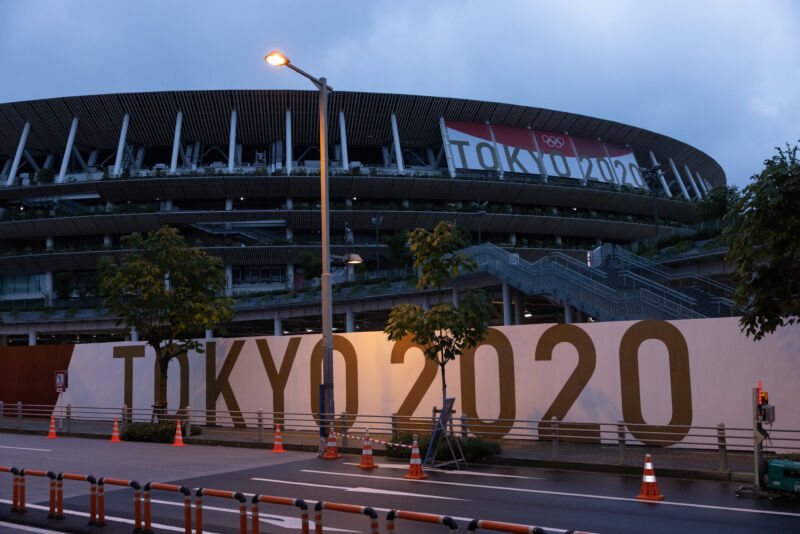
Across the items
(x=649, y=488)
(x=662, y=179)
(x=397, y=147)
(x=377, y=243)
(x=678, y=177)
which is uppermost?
(x=397, y=147)

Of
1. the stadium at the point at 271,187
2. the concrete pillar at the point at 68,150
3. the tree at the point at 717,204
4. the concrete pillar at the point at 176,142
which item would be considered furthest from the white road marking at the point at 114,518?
the concrete pillar at the point at 68,150

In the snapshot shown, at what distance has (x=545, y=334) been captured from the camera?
21516mm

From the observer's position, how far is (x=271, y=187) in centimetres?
7475

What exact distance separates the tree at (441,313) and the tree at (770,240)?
6.94 metres

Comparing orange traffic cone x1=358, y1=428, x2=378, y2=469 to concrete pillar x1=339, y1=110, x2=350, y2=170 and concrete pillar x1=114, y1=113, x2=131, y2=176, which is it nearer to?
Answer: concrete pillar x1=339, y1=110, x2=350, y2=170

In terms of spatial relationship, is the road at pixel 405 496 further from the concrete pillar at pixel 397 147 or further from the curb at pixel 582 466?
the concrete pillar at pixel 397 147

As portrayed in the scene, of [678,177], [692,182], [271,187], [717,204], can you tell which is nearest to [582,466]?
[717,204]

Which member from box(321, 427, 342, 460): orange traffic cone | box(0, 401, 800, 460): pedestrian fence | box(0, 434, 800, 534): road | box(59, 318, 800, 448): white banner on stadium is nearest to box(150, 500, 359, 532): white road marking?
box(0, 434, 800, 534): road

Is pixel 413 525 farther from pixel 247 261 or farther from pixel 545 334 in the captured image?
pixel 247 261

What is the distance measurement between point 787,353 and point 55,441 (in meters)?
23.2

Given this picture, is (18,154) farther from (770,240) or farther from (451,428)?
(770,240)

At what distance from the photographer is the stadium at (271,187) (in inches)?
2899

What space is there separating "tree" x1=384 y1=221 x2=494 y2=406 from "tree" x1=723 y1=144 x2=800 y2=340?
694 centimetres

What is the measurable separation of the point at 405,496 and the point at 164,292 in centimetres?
1662
